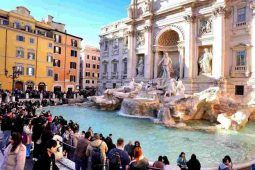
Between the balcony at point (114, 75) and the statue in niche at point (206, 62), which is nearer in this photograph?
the statue in niche at point (206, 62)

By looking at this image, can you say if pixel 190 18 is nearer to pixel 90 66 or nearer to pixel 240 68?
pixel 240 68

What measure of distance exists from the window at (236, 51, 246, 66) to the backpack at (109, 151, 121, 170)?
18.5m

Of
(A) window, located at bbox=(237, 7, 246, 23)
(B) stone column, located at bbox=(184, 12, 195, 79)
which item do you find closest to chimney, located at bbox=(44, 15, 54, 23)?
(B) stone column, located at bbox=(184, 12, 195, 79)

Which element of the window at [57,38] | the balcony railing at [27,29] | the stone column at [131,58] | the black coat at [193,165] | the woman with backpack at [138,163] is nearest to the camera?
the woman with backpack at [138,163]

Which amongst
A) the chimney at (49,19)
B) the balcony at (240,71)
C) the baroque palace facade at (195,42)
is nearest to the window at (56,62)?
the chimney at (49,19)

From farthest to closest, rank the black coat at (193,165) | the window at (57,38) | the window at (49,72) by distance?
the window at (57,38), the window at (49,72), the black coat at (193,165)

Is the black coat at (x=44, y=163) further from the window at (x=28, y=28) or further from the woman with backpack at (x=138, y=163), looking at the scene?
the window at (x=28, y=28)

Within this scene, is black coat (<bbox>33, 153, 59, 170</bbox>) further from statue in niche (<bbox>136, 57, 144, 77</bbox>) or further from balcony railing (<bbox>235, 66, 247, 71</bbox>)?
statue in niche (<bbox>136, 57, 144, 77</bbox>)

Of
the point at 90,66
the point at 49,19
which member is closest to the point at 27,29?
the point at 49,19

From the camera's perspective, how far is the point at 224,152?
9773 mm

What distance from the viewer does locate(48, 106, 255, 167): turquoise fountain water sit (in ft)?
30.4

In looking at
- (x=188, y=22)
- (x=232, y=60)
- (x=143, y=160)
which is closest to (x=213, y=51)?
(x=232, y=60)

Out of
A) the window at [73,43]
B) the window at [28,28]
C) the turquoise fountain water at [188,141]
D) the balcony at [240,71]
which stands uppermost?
the window at [28,28]

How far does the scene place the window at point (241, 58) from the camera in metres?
20.0
